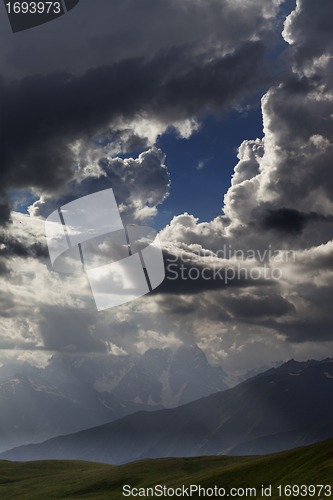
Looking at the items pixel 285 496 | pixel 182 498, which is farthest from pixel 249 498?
pixel 182 498

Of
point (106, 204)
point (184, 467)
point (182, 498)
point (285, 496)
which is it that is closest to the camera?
point (106, 204)

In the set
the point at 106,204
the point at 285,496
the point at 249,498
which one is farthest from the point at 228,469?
the point at 106,204

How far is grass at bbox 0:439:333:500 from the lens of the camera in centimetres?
9850

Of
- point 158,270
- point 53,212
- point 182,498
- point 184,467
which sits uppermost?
point 53,212

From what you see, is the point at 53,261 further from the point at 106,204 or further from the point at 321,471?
the point at 321,471

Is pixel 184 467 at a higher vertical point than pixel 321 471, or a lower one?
lower

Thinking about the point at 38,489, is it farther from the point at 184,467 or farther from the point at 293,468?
the point at 293,468

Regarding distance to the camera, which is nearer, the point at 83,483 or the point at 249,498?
the point at 249,498

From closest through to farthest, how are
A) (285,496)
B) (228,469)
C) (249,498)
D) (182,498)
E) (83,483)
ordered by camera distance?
(285,496)
(249,498)
(182,498)
(228,469)
(83,483)

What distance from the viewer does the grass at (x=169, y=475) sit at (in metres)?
98.5

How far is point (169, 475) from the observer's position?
136 m

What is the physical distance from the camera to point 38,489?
14075 centimetres

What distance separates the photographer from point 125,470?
147875 millimetres

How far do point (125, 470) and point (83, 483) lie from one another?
17.3 metres
